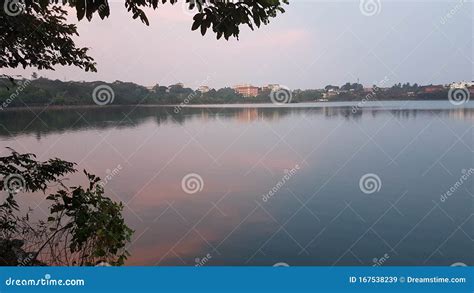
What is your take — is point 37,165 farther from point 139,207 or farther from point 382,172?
point 382,172

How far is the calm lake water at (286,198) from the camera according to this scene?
11.4 meters

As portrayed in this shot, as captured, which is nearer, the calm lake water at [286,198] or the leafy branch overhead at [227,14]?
the leafy branch overhead at [227,14]

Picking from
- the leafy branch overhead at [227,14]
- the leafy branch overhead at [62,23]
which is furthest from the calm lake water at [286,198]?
the leafy branch overhead at [227,14]

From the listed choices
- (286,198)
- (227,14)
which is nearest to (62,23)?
(227,14)

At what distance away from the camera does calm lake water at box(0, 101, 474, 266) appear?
11.4 metres

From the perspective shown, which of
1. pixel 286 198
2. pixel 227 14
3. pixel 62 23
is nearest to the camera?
pixel 227 14

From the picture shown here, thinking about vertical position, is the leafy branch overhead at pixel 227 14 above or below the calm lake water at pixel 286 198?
above

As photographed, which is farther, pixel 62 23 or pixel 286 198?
pixel 286 198

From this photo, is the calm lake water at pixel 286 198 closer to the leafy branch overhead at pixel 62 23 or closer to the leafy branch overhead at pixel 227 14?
the leafy branch overhead at pixel 62 23

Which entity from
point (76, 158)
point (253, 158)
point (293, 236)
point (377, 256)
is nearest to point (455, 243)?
point (377, 256)

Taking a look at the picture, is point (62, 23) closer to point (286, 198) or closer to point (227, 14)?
point (227, 14)

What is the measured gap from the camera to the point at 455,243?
1212 centimetres

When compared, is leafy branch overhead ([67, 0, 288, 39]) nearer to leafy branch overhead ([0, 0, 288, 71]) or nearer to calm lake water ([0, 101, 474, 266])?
leafy branch overhead ([0, 0, 288, 71])

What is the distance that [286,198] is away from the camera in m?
16.3
